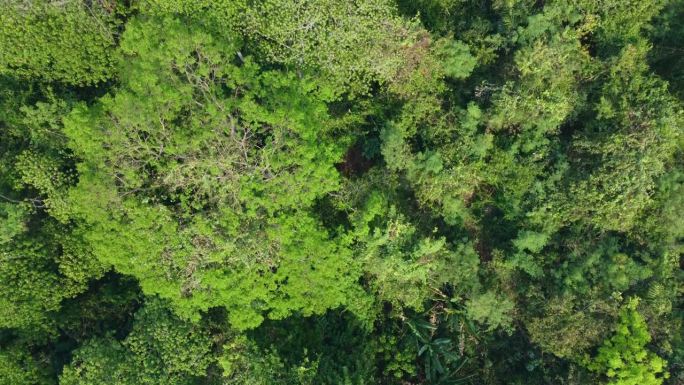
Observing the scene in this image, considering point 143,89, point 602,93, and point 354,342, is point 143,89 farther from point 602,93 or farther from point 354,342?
point 602,93

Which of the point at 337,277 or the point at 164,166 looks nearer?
the point at 164,166

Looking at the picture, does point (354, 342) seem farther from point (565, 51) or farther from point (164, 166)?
point (565, 51)

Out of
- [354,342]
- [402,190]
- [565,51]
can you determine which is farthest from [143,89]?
[565,51]

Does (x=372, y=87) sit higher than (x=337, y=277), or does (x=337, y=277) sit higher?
(x=372, y=87)

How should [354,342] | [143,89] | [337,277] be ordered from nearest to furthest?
[143,89], [337,277], [354,342]

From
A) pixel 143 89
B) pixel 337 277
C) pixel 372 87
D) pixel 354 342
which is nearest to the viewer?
pixel 143 89

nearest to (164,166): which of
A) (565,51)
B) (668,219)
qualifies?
(565,51)

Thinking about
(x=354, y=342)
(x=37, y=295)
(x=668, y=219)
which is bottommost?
(x=37, y=295)
